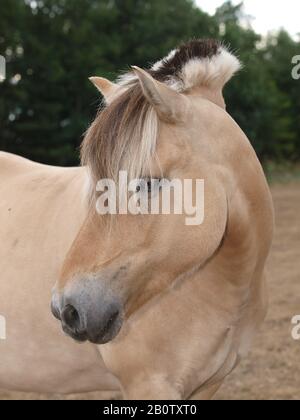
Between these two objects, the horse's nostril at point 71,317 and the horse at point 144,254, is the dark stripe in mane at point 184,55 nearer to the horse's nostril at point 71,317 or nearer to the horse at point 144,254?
the horse at point 144,254

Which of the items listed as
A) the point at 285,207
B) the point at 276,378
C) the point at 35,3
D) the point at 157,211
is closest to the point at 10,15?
the point at 35,3

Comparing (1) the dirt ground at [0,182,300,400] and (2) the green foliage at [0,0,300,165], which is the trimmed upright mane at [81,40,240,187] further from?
(2) the green foliage at [0,0,300,165]

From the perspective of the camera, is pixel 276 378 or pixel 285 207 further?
pixel 285 207

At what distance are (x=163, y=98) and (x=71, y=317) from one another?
2.78ft

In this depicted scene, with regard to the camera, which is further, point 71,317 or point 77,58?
point 77,58

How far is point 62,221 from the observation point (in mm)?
2758

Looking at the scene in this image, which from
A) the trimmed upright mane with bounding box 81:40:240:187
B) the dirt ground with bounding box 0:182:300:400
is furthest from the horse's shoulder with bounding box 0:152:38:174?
the dirt ground with bounding box 0:182:300:400

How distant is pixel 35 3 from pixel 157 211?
2326cm

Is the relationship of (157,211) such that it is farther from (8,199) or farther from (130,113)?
(8,199)

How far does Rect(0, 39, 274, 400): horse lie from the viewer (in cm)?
205

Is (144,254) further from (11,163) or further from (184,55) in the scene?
(11,163)

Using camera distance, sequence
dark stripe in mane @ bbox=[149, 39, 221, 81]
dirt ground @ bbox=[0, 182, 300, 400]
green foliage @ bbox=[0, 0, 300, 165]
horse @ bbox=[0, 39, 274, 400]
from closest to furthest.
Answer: horse @ bbox=[0, 39, 274, 400], dark stripe in mane @ bbox=[149, 39, 221, 81], dirt ground @ bbox=[0, 182, 300, 400], green foliage @ bbox=[0, 0, 300, 165]

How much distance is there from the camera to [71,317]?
1977mm

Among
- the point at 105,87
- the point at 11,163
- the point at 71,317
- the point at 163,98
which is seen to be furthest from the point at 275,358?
the point at 163,98
